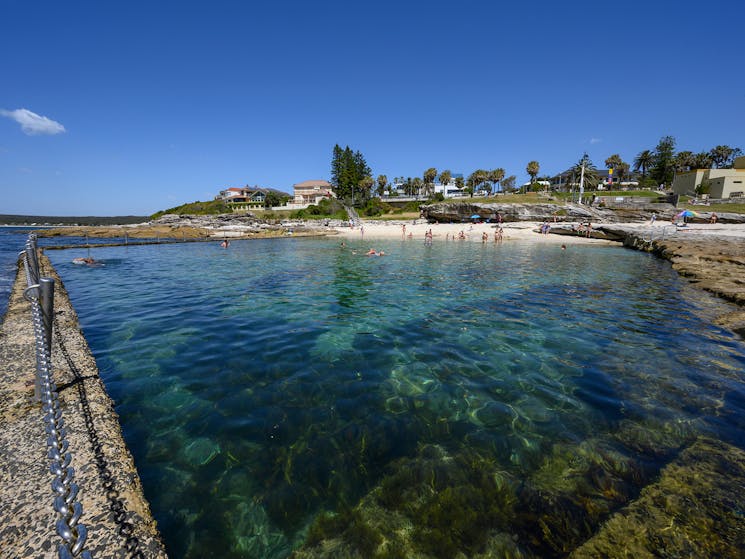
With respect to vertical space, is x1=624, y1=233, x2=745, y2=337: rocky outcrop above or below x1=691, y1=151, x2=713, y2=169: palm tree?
below

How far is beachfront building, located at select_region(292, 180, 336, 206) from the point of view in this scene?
378ft

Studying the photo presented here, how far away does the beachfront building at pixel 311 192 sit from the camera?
11526cm

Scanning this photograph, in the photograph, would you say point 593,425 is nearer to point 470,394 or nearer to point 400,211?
point 470,394

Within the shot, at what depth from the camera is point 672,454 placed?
14.9 feet

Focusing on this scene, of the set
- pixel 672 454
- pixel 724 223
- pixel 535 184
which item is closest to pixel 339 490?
pixel 672 454

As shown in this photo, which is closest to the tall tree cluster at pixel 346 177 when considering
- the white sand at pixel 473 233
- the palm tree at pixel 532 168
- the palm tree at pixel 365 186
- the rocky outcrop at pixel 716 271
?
the palm tree at pixel 365 186

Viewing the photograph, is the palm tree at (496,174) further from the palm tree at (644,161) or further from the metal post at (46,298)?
the metal post at (46,298)

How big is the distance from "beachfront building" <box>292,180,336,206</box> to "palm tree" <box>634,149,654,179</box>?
110368 mm

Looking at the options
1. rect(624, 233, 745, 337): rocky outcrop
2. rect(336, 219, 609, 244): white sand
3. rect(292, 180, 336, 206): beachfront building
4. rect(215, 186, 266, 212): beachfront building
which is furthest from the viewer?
rect(292, 180, 336, 206): beachfront building

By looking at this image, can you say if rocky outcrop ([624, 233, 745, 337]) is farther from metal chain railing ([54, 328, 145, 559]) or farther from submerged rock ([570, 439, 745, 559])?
metal chain railing ([54, 328, 145, 559])

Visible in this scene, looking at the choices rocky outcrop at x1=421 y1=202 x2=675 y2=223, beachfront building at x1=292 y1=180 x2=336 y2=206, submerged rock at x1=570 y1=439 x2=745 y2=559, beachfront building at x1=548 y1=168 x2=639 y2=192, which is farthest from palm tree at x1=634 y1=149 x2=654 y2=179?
submerged rock at x1=570 y1=439 x2=745 y2=559

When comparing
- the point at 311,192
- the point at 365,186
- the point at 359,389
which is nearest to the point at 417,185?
the point at 365,186

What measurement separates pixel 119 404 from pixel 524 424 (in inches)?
280

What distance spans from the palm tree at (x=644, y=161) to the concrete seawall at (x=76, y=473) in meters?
151
